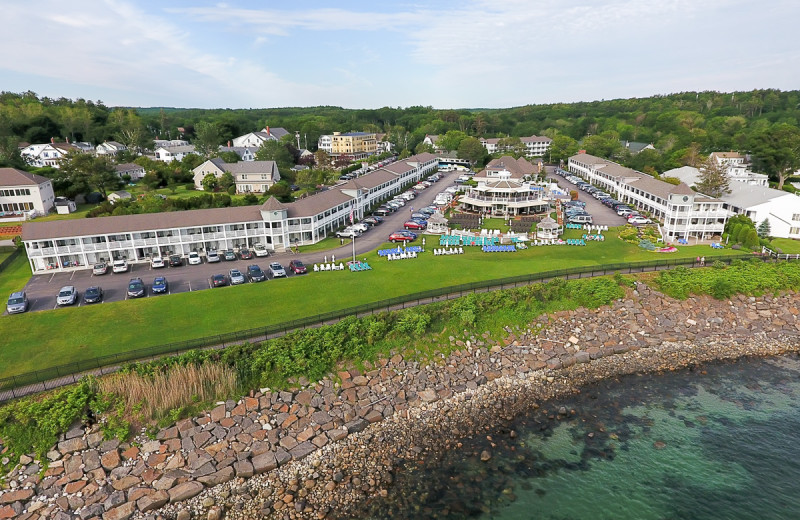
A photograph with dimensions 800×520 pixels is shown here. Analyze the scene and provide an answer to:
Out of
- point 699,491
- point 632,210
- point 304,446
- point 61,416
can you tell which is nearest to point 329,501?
point 304,446

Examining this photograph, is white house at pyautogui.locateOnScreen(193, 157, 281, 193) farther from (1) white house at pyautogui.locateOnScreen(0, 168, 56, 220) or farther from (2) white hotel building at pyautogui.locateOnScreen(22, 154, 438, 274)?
(2) white hotel building at pyautogui.locateOnScreen(22, 154, 438, 274)

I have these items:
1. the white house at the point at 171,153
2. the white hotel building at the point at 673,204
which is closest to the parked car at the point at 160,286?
the white hotel building at the point at 673,204

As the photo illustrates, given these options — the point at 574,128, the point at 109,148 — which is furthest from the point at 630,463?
the point at 574,128

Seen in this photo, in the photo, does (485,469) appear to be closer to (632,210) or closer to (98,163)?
(632,210)

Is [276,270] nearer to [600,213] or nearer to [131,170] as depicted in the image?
[600,213]

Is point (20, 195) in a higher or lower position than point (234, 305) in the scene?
higher

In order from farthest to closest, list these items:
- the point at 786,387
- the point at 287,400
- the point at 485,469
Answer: the point at 786,387
the point at 287,400
the point at 485,469

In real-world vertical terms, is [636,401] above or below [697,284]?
below

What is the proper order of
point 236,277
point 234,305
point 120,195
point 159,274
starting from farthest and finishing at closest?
point 120,195 → point 159,274 → point 236,277 → point 234,305
